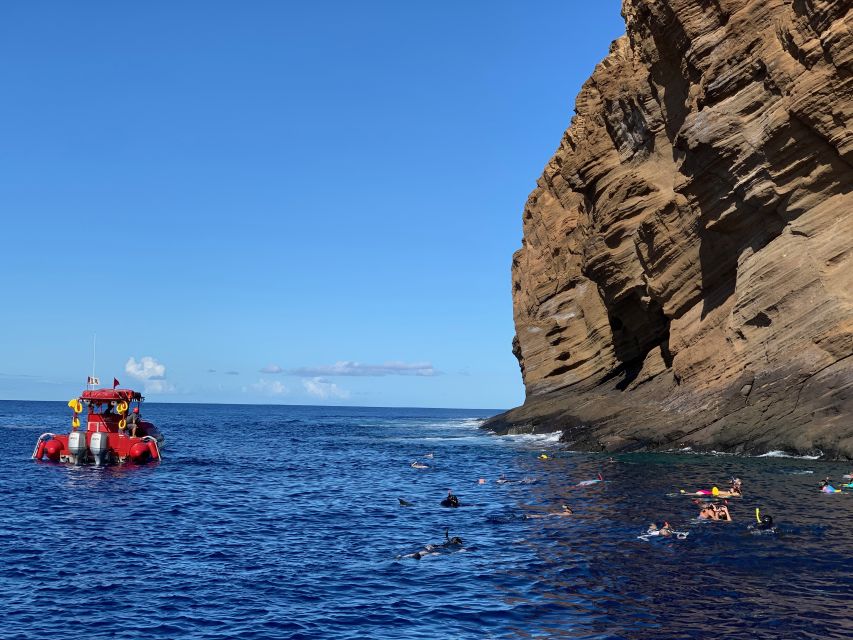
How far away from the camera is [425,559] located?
24219 mm

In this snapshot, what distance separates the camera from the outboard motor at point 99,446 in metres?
50.1

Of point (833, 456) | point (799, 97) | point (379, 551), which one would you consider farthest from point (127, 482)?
point (799, 97)

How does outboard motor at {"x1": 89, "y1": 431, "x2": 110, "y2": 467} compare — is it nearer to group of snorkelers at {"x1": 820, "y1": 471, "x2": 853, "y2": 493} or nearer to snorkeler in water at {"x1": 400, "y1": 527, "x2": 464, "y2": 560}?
snorkeler in water at {"x1": 400, "y1": 527, "x2": 464, "y2": 560}

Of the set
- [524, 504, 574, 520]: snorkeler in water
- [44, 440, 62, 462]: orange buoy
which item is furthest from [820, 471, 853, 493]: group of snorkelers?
[44, 440, 62, 462]: orange buoy

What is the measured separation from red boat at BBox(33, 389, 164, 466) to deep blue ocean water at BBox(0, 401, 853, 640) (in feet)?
20.0

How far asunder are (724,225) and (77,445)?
4448cm

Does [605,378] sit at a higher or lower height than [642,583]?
higher

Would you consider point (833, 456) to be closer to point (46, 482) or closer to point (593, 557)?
point (593, 557)

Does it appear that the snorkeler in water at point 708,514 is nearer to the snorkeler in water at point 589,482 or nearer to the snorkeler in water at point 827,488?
the snorkeler in water at point 827,488

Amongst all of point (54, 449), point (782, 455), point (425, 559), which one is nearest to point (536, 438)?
point (782, 455)

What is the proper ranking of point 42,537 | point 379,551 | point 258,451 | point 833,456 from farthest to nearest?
1. point 258,451
2. point 833,456
3. point 42,537
4. point 379,551

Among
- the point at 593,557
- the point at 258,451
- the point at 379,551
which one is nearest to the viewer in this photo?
the point at 593,557

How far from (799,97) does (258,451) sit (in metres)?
53.0

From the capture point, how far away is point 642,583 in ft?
66.7
